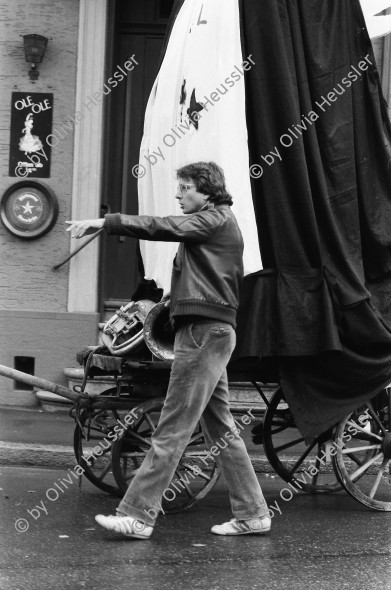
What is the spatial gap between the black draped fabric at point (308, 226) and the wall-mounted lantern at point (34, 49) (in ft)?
14.2

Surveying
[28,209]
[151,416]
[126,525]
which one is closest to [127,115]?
[28,209]

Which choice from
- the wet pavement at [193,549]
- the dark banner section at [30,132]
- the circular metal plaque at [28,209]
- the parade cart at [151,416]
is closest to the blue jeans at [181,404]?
the wet pavement at [193,549]

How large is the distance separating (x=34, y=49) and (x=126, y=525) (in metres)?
6.22

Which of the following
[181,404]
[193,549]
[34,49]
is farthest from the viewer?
[34,49]

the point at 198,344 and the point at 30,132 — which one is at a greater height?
the point at 30,132

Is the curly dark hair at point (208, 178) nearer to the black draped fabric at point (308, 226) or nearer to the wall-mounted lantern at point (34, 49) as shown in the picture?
the black draped fabric at point (308, 226)

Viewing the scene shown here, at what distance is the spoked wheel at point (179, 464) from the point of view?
6.52 metres

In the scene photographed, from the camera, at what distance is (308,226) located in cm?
665

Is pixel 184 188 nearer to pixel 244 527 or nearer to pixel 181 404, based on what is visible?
pixel 181 404

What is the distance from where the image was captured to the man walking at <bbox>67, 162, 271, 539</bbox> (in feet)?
19.0

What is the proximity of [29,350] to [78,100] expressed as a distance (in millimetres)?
2558

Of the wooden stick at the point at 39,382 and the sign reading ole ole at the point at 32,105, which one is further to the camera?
the sign reading ole ole at the point at 32,105

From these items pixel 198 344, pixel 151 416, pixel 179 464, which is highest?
pixel 198 344

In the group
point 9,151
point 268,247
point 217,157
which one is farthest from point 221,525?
point 9,151
